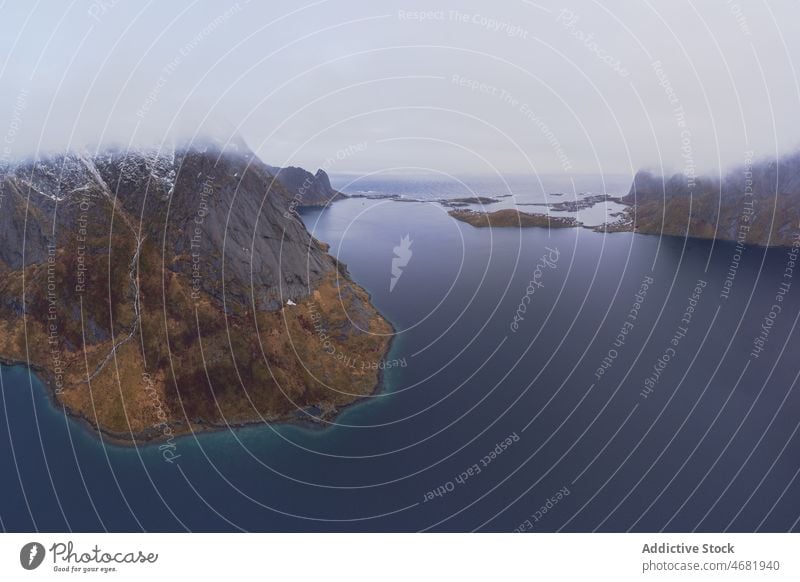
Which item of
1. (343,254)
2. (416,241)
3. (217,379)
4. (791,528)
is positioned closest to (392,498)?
(217,379)

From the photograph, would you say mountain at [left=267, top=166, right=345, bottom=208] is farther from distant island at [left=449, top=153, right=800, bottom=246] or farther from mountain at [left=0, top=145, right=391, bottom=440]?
mountain at [left=0, top=145, right=391, bottom=440]

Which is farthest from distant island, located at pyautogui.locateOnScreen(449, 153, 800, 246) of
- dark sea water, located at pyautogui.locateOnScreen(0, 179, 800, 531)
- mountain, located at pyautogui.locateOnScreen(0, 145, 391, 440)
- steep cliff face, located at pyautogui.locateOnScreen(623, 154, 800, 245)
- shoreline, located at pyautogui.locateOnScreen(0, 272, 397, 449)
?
shoreline, located at pyautogui.locateOnScreen(0, 272, 397, 449)

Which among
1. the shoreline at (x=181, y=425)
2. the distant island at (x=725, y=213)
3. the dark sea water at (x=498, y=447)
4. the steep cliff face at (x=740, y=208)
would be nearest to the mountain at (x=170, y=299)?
the shoreline at (x=181, y=425)

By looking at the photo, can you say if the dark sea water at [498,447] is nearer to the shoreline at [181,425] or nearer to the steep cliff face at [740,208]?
the shoreline at [181,425]

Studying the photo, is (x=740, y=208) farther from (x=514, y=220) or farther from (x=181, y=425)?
(x=181, y=425)

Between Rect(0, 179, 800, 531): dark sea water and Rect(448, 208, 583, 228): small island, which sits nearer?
Rect(0, 179, 800, 531): dark sea water

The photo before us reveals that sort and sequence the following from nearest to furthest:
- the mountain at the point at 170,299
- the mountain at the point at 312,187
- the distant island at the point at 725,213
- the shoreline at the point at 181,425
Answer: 1. the shoreline at the point at 181,425
2. the mountain at the point at 170,299
3. the distant island at the point at 725,213
4. the mountain at the point at 312,187

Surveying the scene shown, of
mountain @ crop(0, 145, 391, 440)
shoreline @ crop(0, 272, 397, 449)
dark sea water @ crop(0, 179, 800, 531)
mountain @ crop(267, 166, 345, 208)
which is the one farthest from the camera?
Answer: mountain @ crop(267, 166, 345, 208)
